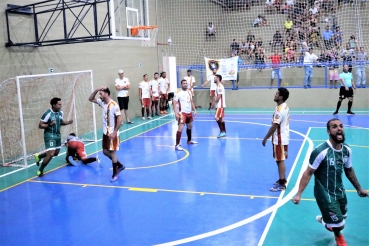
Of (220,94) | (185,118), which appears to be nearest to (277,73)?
(220,94)

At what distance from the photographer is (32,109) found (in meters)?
11.7

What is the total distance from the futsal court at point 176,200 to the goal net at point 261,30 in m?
7.73

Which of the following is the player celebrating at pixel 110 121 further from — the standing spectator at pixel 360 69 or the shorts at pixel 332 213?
the standing spectator at pixel 360 69

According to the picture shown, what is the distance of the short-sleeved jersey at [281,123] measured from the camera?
7.20 metres

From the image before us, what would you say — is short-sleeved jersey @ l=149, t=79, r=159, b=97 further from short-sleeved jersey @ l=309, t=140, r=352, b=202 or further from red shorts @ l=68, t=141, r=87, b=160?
short-sleeved jersey @ l=309, t=140, r=352, b=202

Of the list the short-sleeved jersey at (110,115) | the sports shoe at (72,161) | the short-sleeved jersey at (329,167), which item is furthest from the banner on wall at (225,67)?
the short-sleeved jersey at (329,167)

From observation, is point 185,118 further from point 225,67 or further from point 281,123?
point 225,67

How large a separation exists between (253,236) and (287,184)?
2.48 meters

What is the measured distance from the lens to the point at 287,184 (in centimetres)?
786

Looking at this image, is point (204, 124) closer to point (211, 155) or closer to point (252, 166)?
point (211, 155)

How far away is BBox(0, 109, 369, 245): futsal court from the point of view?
577 cm

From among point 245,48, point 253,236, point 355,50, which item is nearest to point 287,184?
point 253,236

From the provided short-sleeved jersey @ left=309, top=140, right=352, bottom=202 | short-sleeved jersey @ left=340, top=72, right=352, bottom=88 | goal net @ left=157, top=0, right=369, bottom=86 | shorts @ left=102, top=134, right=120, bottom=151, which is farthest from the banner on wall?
short-sleeved jersey @ left=309, top=140, right=352, bottom=202

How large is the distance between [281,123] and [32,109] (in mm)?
7571
